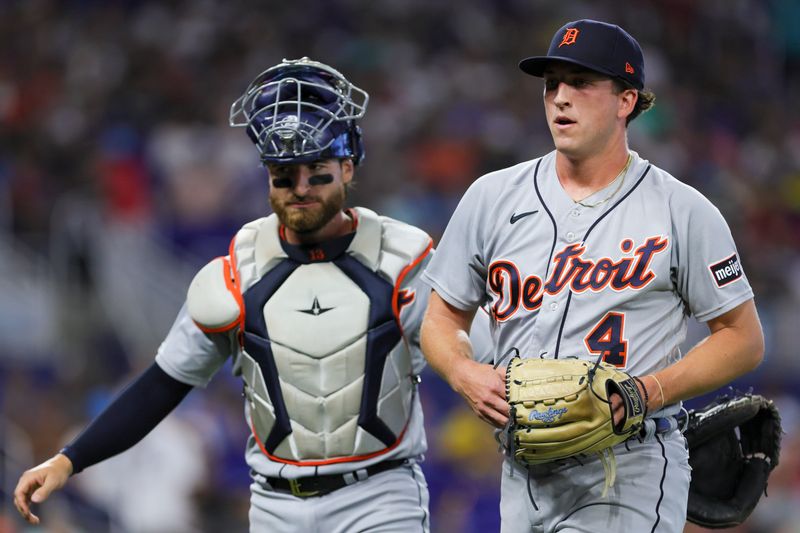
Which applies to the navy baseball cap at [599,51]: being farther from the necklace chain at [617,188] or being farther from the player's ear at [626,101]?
the necklace chain at [617,188]

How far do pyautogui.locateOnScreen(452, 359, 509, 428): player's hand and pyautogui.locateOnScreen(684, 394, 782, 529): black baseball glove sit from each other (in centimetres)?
83

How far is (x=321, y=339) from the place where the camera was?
394 cm

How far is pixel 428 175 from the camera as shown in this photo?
1038 cm

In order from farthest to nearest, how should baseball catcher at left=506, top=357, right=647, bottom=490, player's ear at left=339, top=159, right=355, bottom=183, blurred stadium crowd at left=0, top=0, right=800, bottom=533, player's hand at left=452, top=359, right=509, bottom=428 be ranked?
blurred stadium crowd at left=0, top=0, right=800, bottom=533
player's ear at left=339, top=159, right=355, bottom=183
player's hand at left=452, top=359, right=509, bottom=428
baseball catcher at left=506, top=357, right=647, bottom=490

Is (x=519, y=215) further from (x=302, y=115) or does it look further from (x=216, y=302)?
(x=216, y=302)

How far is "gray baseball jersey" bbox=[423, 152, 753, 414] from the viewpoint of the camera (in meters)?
3.29

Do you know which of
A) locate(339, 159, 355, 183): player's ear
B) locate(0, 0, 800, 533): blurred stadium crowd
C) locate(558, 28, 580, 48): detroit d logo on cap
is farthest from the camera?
locate(0, 0, 800, 533): blurred stadium crowd

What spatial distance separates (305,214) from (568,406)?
1218 millimetres

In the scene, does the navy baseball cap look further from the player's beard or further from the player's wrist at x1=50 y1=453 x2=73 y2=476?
the player's wrist at x1=50 y1=453 x2=73 y2=476

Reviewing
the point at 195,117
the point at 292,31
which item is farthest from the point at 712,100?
Result: the point at 195,117

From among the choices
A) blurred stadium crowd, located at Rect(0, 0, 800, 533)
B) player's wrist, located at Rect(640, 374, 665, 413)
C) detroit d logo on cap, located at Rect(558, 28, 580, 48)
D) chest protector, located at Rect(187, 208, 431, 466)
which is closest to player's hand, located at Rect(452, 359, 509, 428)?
player's wrist, located at Rect(640, 374, 665, 413)

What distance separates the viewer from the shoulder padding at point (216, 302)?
13.2 ft

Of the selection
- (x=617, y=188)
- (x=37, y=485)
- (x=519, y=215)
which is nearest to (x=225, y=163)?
(x=37, y=485)

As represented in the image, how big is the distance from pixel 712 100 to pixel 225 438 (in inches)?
248
